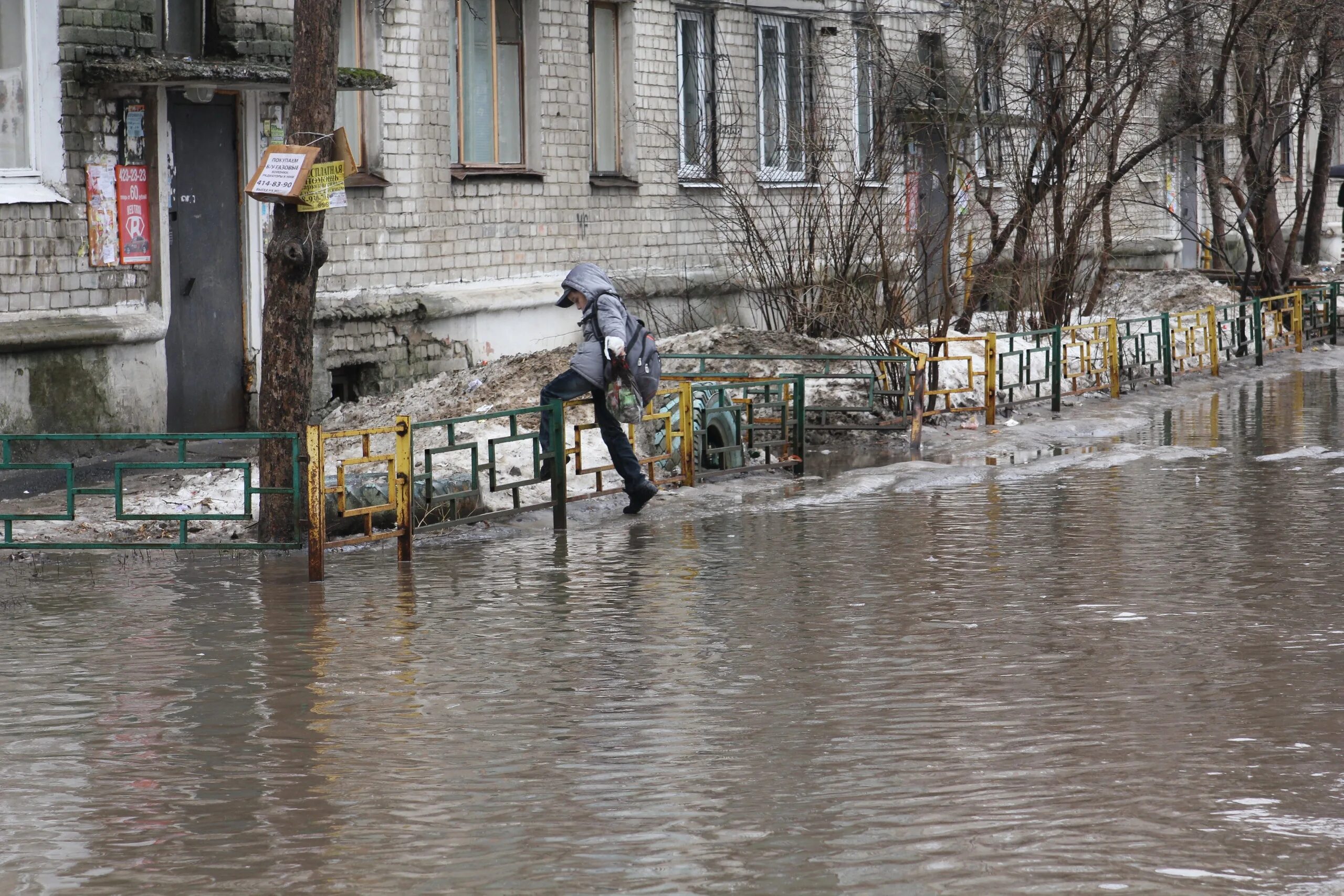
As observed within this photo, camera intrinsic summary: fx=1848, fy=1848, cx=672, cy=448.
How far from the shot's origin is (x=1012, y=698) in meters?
6.40

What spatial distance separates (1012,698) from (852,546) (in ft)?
11.5

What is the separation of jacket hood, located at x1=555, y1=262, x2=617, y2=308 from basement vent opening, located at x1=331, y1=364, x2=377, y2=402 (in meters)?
5.56

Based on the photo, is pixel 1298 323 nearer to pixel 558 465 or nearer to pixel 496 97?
pixel 496 97

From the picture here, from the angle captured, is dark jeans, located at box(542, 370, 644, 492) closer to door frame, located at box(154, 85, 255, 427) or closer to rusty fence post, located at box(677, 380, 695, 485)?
Answer: rusty fence post, located at box(677, 380, 695, 485)

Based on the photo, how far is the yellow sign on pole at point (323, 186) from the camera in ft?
30.8

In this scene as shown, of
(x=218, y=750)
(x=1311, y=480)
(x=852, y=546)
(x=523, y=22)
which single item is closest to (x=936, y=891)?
(x=218, y=750)

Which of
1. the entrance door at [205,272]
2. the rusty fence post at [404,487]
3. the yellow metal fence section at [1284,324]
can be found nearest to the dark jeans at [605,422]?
the rusty fence post at [404,487]

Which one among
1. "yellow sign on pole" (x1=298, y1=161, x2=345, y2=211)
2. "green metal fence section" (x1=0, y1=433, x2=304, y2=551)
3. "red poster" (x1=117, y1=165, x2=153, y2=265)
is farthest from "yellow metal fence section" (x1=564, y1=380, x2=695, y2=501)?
"red poster" (x1=117, y1=165, x2=153, y2=265)

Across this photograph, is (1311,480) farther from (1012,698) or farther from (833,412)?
(1012,698)

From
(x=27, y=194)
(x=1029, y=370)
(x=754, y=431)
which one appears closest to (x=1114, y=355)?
(x=1029, y=370)

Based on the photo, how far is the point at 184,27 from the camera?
14.5 metres

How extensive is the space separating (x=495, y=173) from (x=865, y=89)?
753 centimetres

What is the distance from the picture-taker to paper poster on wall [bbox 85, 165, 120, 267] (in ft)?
44.4

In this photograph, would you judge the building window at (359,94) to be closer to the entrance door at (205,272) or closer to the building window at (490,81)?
the building window at (490,81)
